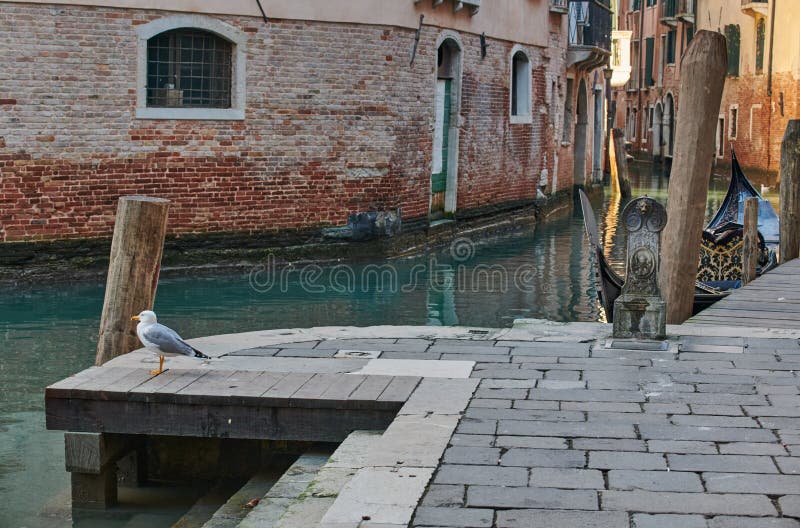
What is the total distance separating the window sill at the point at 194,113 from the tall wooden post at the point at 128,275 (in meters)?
6.10

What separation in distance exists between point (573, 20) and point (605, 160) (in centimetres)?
1111

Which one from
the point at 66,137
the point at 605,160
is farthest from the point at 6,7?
the point at 605,160

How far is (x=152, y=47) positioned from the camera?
12.2 metres

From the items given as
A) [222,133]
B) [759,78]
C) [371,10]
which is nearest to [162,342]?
[222,133]

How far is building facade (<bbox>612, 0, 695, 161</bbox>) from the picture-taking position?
118 ft

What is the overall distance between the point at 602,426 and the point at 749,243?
6.29 m

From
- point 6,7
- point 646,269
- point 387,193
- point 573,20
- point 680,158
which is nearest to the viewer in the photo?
point 646,269

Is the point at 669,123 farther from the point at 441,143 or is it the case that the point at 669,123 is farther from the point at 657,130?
the point at 441,143

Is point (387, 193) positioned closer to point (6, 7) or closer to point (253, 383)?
point (6, 7)

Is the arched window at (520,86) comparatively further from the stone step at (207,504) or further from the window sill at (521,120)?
the stone step at (207,504)

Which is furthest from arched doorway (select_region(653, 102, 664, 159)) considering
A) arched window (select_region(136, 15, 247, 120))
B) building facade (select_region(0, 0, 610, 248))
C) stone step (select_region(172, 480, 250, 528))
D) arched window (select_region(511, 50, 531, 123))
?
stone step (select_region(172, 480, 250, 528))

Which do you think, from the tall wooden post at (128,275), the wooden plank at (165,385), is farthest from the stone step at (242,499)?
the tall wooden post at (128,275)

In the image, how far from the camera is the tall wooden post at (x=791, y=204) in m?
11.5

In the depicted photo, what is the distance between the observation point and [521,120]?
18.5 meters
